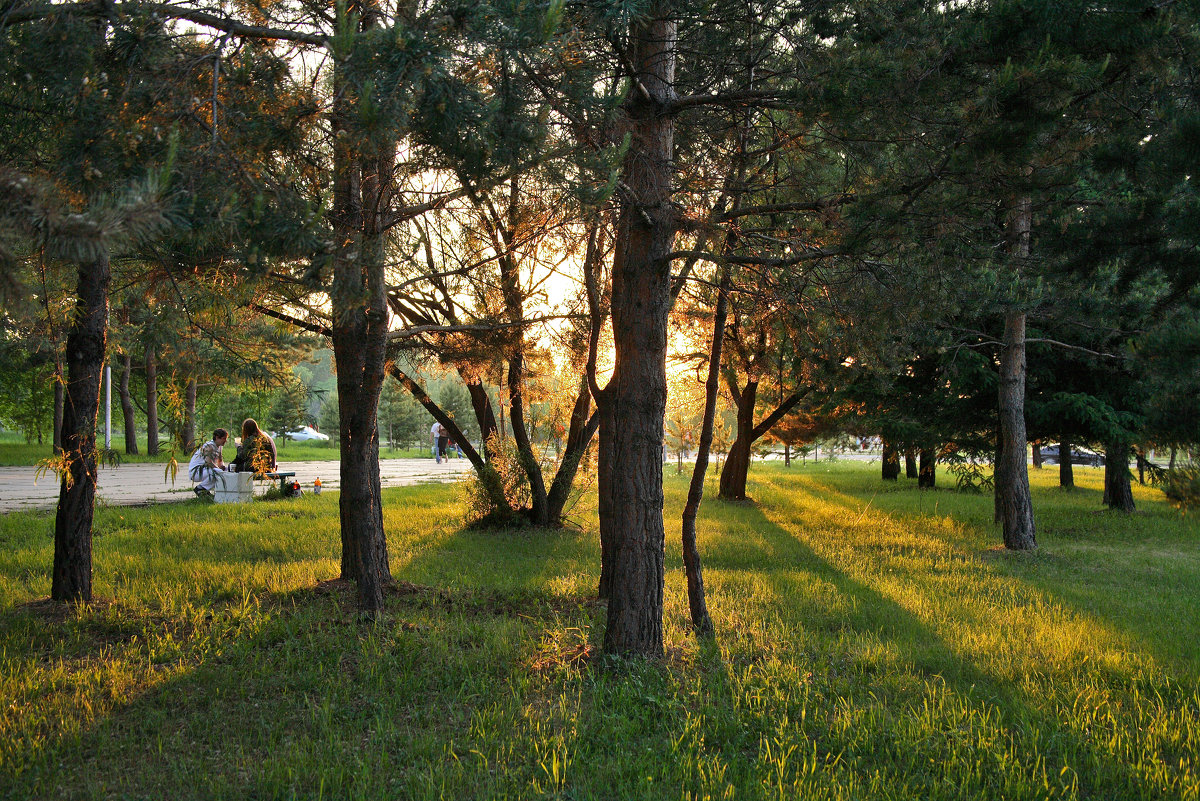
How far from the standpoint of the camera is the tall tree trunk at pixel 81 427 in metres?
5.96

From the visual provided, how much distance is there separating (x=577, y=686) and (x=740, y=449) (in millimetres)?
14018

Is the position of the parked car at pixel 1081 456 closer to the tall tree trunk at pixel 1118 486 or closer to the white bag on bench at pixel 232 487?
the tall tree trunk at pixel 1118 486

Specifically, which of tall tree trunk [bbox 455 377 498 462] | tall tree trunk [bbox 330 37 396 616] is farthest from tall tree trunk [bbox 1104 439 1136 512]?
tall tree trunk [bbox 330 37 396 616]

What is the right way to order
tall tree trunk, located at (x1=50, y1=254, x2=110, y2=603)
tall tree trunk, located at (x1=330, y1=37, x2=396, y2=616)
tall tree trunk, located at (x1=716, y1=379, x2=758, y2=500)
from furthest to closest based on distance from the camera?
tall tree trunk, located at (x1=716, y1=379, x2=758, y2=500)
tall tree trunk, located at (x1=50, y1=254, x2=110, y2=603)
tall tree trunk, located at (x1=330, y1=37, x2=396, y2=616)

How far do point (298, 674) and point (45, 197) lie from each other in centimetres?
348

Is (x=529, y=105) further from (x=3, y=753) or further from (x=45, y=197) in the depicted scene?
(x=3, y=753)

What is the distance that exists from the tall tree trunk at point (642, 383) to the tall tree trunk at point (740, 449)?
1218 cm

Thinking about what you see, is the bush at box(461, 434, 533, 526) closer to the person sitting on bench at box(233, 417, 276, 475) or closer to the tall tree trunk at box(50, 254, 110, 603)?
the person sitting on bench at box(233, 417, 276, 475)

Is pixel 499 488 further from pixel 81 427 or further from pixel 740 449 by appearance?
pixel 740 449

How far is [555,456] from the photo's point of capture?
13.4 meters

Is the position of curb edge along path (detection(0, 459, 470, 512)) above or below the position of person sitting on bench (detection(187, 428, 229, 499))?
below

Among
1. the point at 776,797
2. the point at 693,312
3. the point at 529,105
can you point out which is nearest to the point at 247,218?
the point at 529,105

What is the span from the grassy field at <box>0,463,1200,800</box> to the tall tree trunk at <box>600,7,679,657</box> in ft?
1.48

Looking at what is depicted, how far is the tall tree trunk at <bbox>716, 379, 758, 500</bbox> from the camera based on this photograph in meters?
17.8
